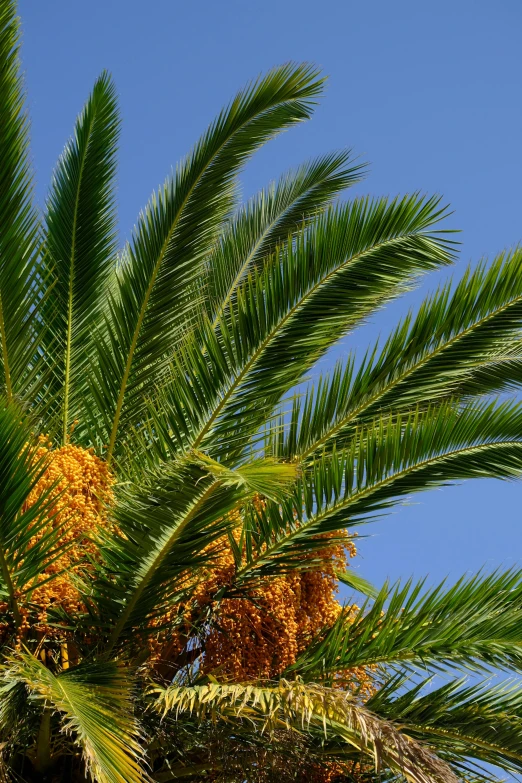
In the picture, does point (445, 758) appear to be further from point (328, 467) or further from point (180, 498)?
point (180, 498)

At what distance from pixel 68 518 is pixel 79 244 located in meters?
2.94

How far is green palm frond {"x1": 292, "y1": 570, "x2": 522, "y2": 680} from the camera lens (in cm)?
564

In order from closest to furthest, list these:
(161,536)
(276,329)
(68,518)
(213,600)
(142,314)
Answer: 1. (161,536)
2. (68,518)
3. (213,600)
4. (276,329)
5. (142,314)

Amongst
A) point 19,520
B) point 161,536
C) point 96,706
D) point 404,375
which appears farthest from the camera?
point 404,375

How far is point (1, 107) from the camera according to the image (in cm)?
697

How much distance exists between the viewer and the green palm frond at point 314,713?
190 inches

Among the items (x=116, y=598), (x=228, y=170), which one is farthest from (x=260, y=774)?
(x=228, y=170)

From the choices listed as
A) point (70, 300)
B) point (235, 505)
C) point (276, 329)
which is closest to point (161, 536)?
point (235, 505)

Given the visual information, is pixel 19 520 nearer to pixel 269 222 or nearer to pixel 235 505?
pixel 235 505

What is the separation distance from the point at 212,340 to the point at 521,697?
8.41 feet

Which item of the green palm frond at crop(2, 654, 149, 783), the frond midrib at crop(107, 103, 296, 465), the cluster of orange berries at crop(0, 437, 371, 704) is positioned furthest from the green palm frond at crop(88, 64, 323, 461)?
the green palm frond at crop(2, 654, 149, 783)

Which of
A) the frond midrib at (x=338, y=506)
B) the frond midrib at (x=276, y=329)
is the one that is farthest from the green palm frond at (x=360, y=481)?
the frond midrib at (x=276, y=329)

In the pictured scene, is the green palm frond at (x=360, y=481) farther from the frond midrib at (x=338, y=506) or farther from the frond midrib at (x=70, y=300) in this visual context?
the frond midrib at (x=70, y=300)

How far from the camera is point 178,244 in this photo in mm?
7609
